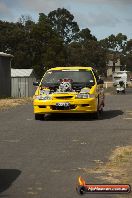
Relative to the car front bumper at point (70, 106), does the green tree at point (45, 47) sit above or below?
above

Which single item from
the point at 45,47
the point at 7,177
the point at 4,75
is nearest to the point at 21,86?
the point at 4,75

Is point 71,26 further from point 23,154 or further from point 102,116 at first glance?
point 23,154

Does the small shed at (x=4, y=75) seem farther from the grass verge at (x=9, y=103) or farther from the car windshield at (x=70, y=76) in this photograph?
the car windshield at (x=70, y=76)

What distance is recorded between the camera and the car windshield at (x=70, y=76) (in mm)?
17094

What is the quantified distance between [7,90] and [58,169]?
3241cm

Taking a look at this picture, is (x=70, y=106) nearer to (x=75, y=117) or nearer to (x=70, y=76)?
(x=75, y=117)

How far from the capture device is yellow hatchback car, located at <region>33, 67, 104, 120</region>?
52.2ft

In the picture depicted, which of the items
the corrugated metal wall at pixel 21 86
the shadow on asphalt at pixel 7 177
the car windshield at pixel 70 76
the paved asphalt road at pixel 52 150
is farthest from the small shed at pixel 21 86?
the shadow on asphalt at pixel 7 177

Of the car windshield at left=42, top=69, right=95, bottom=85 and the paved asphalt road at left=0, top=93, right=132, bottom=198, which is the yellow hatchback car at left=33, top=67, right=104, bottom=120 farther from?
the paved asphalt road at left=0, top=93, right=132, bottom=198

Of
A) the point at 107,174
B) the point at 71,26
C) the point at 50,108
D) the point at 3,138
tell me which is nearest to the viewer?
the point at 107,174

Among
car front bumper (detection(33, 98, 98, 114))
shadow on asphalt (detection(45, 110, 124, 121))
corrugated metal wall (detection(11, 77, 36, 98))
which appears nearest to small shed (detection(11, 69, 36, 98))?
corrugated metal wall (detection(11, 77, 36, 98))

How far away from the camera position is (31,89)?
48844mm

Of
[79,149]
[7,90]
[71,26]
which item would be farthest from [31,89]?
[71,26]

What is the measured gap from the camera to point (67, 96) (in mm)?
15945
